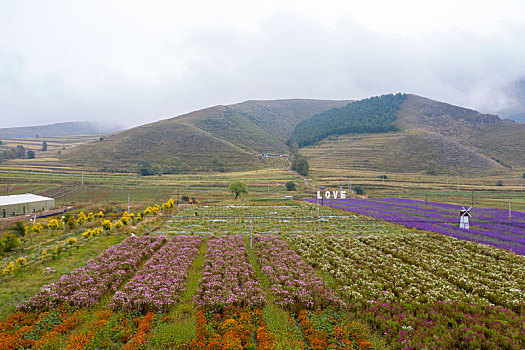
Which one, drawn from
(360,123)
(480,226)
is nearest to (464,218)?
(480,226)

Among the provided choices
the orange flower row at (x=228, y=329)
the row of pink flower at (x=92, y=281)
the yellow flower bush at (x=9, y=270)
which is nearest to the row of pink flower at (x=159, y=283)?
the row of pink flower at (x=92, y=281)

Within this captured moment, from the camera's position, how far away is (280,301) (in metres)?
10.9

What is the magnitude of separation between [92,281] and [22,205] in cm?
3754

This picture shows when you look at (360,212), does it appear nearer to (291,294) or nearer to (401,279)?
(401,279)

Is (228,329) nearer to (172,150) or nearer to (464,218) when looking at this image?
(464,218)

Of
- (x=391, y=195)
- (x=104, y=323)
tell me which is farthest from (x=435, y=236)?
(x=391, y=195)

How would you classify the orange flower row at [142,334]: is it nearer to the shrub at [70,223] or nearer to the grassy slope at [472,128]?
the shrub at [70,223]

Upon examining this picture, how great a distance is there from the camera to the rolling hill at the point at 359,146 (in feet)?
350

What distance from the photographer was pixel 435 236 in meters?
22.6

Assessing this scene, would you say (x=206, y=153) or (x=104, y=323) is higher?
(x=206, y=153)

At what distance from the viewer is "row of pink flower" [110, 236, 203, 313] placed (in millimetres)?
Result: 10422

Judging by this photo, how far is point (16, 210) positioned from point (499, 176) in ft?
428

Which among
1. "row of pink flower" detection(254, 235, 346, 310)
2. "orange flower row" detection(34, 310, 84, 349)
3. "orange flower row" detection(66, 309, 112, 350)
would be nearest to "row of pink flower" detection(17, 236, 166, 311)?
"orange flower row" detection(34, 310, 84, 349)

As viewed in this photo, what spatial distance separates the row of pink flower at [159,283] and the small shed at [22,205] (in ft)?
112
